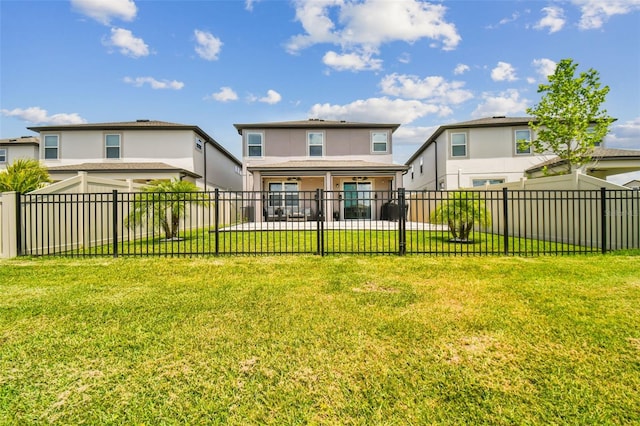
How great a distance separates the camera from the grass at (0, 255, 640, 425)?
211cm

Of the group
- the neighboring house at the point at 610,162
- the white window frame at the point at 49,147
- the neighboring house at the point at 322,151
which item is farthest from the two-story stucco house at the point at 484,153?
the white window frame at the point at 49,147

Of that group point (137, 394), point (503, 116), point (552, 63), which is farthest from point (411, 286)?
point (503, 116)

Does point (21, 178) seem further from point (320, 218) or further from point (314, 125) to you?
point (314, 125)

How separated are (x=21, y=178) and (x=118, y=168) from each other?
911 cm

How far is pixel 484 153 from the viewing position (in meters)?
19.7

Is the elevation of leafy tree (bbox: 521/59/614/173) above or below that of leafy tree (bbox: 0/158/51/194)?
above

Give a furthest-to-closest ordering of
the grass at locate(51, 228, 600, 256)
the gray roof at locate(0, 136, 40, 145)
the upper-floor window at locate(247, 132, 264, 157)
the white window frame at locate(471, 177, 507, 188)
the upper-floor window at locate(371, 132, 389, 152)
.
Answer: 1. the gray roof at locate(0, 136, 40, 145)
2. the upper-floor window at locate(371, 132, 389, 152)
3. the upper-floor window at locate(247, 132, 264, 157)
4. the white window frame at locate(471, 177, 507, 188)
5. the grass at locate(51, 228, 600, 256)

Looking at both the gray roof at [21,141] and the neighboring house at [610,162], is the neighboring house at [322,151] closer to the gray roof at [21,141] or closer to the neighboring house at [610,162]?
the neighboring house at [610,162]

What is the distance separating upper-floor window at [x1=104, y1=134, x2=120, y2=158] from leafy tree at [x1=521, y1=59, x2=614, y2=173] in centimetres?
2259

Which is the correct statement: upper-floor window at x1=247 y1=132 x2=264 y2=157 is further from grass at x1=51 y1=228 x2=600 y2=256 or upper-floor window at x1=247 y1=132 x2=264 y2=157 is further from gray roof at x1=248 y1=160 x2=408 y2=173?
grass at x1=51 y1=228 x2=600 y2=256

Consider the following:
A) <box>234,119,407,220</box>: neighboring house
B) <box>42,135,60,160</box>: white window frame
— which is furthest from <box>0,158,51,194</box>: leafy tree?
<box>42,135,60,160</box>: white window frame

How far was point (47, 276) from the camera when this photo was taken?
18.9 feet

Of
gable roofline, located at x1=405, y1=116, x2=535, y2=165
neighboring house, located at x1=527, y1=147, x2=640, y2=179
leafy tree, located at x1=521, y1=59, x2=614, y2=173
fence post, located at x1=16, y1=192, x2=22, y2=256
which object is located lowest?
fence post, located at x1=16, y1=192, x2=22, y2=256

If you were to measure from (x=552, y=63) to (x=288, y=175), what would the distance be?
1254 centimetres
